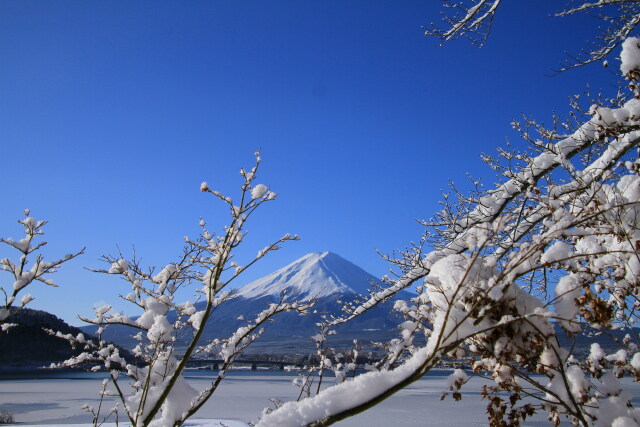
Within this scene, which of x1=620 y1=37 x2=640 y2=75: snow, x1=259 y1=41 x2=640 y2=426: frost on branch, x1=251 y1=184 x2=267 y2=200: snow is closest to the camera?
x1=259 y1=41 x2=640 y2=426: frost on branch

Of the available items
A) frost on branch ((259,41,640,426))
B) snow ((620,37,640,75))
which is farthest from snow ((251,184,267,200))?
snow ((620,37,640,75))

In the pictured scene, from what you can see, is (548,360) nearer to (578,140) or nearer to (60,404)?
(578,140)

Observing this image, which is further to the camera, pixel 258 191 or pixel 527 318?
pixel 258 191

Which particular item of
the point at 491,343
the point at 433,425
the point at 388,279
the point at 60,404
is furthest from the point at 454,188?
the point at 60,404

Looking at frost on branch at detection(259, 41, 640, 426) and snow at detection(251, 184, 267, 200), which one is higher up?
snow at detection(251, 184, 267, 200)

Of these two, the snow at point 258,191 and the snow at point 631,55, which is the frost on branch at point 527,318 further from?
the snow at point 258,191

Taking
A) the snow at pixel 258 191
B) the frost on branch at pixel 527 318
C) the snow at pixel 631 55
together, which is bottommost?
the frost on branch at pixel 527 318

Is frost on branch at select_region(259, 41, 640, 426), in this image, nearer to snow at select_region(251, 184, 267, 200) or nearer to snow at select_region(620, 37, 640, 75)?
snow at select_region(620, 37, 640, 75)

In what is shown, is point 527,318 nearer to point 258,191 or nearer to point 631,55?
point 258,191

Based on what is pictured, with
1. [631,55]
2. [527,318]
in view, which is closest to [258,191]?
[527,318]

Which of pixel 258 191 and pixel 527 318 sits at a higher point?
pixel 258 191

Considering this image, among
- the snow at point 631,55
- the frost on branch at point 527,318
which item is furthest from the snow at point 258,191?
the snow at point 631,55

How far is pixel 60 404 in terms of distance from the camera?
1917 cm

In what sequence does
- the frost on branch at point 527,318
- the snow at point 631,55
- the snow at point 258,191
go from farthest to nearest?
the snow at point 631,55 → the snow at point 258,191 → the frost on branch at point 527,318
